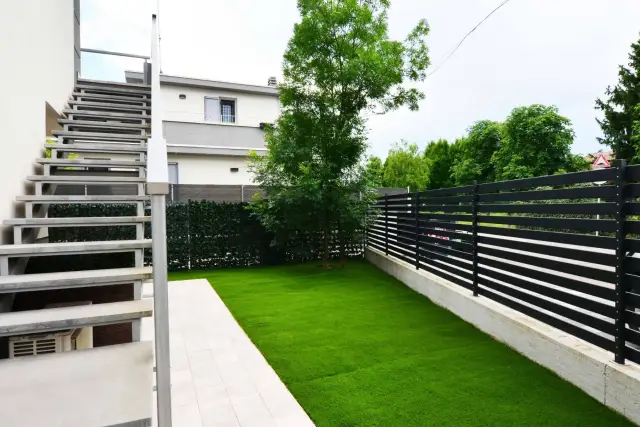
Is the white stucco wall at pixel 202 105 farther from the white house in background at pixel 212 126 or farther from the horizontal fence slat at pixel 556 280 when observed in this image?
the horizontal fence slat at pixel 556 280

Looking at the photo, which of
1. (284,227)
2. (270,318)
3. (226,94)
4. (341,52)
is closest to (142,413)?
(270,318)

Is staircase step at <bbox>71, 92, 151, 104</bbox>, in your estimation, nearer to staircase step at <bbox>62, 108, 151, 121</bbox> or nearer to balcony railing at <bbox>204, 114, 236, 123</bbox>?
staircase step at <bbox>62, 108, 151, 121</bbox>

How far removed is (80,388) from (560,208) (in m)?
3.01

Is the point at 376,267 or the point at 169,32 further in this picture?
the point at 169,32

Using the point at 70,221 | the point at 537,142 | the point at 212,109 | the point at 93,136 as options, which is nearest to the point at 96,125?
the point at 93,136

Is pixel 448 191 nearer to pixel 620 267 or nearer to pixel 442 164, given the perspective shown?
pixel 620 267

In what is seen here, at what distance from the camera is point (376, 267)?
7004mm

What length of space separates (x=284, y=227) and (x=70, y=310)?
5089mm

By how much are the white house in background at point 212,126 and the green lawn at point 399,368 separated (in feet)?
25.5

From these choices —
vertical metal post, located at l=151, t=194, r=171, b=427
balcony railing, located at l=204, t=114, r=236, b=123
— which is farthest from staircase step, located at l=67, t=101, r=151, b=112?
balcony railing, located at l=204, t=114, r=236, b=123

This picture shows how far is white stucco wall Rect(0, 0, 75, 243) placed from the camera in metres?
2.97

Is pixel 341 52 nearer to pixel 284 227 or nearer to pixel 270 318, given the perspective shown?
pixel 284 227

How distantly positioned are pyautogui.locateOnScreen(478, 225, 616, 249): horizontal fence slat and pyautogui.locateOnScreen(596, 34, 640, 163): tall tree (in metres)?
21.7

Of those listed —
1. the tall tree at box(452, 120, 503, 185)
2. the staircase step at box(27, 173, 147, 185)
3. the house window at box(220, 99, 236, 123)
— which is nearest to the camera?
the staircase step at box(27, 173, 147, 185)
